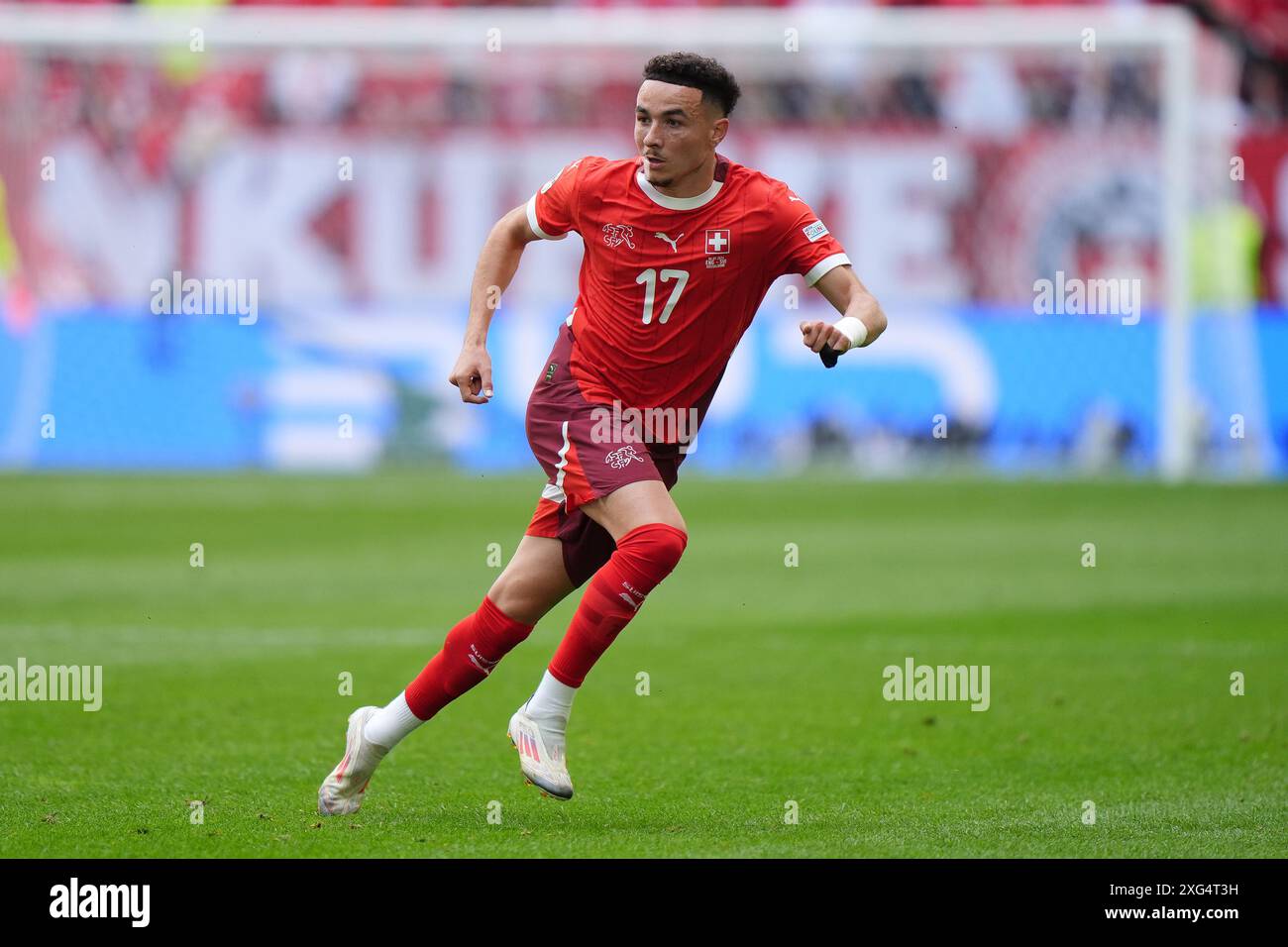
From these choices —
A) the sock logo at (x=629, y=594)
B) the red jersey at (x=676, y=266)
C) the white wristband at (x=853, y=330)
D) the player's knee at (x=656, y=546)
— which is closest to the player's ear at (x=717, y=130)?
the red jersey at (x=676, y=266)

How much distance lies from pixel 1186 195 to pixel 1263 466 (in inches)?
126

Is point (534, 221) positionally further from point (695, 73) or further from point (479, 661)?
point (479, 661)

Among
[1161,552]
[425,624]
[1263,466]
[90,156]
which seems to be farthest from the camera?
[90,156]

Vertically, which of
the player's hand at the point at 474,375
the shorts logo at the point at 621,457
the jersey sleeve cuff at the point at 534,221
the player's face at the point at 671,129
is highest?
the player's face at the point at 671,129

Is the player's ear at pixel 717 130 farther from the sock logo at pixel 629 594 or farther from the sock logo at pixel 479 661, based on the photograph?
the sock logo at pixel 479 661

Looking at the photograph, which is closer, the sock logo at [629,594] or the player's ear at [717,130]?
the sock logo at [629,594]

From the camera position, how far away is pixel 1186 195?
72.4 ft

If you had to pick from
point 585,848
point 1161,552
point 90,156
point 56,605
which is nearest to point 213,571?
point 56,605

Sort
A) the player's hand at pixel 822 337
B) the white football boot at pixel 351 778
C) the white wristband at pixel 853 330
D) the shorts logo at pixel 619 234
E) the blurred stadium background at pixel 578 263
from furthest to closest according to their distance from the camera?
the blurred stadium background at pixel 578 263 → the shorts logo at pixel 619 234 → the white football boot at pixel 351 778 → the white wristband at pixel 853 330 → the player's hand at pixel 822 337

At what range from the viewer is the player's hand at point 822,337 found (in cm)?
543

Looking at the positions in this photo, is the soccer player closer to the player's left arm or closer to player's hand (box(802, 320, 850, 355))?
the player's left arm

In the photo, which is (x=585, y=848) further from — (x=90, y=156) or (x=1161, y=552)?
(x=90, y=156)

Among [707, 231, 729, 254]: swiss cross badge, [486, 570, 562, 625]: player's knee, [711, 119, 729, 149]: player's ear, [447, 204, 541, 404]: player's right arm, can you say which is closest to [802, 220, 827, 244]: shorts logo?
[707, 231, 729, 254]: swiss cross badge

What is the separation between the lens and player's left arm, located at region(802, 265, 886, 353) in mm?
5445
